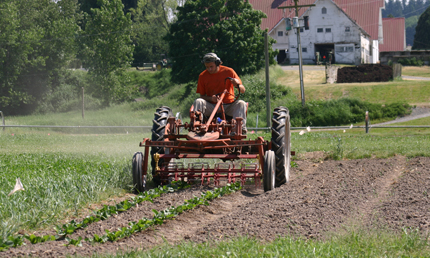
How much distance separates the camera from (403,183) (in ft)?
28.3

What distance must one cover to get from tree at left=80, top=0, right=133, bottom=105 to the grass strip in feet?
111

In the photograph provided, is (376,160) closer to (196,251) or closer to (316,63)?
(196,251)

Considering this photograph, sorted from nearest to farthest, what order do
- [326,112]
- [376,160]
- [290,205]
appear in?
1. [290,205]
2. [376,160]
3. [326,112]

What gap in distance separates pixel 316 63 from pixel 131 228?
168ft

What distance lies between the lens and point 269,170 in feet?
26.9

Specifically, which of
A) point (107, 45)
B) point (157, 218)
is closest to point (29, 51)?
point (107, 45)

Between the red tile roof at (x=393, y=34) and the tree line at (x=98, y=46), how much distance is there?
43.5 metres

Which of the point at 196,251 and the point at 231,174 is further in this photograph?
the point at 231,174

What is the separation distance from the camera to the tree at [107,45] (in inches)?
1566

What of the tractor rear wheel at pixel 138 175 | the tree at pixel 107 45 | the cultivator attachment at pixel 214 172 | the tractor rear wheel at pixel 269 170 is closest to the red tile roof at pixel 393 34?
the tree at pixel 107 45

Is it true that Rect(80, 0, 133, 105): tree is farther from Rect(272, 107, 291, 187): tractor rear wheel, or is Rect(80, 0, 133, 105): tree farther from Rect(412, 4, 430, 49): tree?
Rect(412, 4, 430, 49): tree

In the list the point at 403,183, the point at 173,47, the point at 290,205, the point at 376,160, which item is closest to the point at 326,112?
the point at 173,47

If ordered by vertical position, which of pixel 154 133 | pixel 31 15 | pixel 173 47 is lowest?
pixel 154 133

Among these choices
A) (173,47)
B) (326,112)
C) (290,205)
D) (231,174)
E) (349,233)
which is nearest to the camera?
(349,233)
